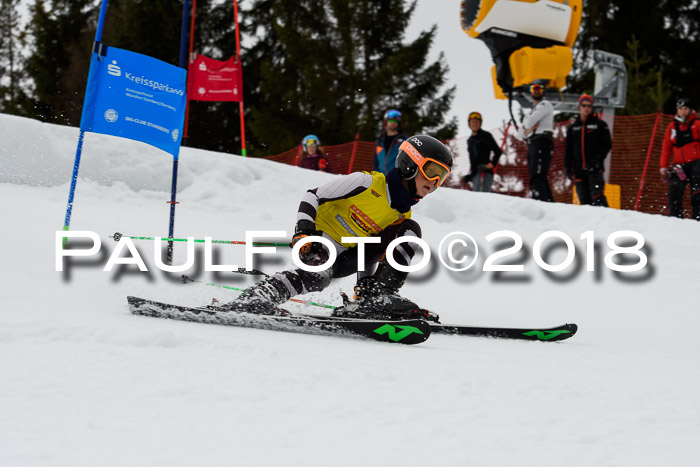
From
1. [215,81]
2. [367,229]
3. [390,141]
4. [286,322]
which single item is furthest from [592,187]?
[215,81]

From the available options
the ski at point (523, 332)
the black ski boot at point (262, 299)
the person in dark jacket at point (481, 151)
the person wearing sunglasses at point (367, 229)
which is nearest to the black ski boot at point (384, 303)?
the person wearing sunglasses at point (367, 229)

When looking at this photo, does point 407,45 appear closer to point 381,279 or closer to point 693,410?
point 381,279

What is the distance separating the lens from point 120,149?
348 inches

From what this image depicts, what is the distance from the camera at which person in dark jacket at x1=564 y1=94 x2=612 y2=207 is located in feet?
28.2

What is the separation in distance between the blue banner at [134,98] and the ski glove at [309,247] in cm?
204

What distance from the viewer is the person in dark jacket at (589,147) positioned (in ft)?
28.2

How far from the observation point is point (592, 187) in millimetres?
8867

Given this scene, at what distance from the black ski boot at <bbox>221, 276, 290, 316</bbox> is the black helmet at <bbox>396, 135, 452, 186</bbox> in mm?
1076

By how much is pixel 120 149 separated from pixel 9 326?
6.51 metres

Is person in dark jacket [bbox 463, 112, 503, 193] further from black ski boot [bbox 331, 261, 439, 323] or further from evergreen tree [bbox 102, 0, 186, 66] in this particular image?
evergreen tree [bbox 102, 0, 186, 66]

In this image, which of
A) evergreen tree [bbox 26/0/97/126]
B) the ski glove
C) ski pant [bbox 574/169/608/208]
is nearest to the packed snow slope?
the ski glove

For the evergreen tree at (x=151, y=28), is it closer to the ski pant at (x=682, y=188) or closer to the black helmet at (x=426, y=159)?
the ski pant at (x=682, y=188)

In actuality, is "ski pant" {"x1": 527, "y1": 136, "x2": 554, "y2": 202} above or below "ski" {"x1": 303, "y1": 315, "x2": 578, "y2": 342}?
above

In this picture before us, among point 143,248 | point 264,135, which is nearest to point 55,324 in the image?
point 143,248
